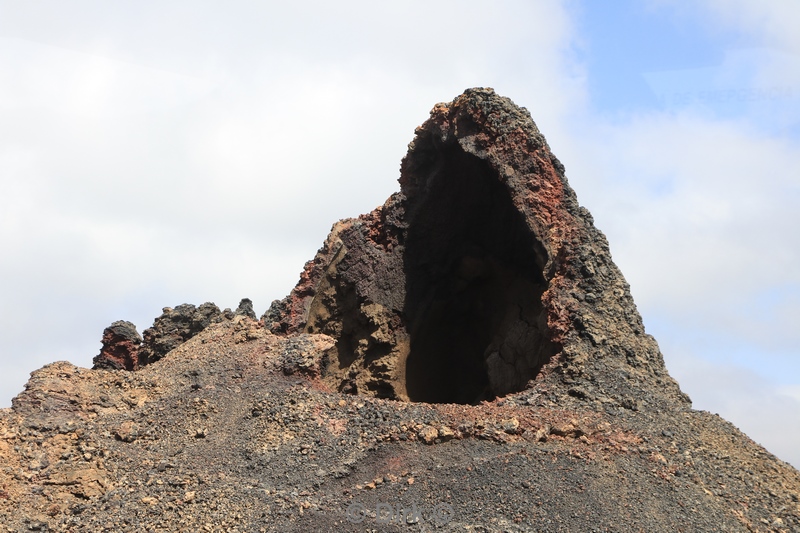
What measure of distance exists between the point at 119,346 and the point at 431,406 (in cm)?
1464

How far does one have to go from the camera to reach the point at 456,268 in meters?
29.1

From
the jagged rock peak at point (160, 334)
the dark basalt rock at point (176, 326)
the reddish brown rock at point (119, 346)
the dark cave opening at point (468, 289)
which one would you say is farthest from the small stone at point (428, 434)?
the reddish brown rock at point (119, 346)

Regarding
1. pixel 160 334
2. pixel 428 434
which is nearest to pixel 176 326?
pixel 160 334

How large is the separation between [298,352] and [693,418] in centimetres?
821

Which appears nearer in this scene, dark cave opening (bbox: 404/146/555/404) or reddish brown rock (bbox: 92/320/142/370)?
dark cave opening (bbox: 404/146/555/404)

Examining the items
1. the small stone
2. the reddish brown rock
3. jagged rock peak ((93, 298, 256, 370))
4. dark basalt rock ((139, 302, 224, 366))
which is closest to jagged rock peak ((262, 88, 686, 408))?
jagged rock peak ((93, 298, 256, 370))

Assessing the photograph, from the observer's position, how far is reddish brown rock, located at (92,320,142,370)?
34062 mm

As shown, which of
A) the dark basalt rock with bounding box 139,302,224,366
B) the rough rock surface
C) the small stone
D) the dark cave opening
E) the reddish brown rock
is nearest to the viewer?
the rough rock surface

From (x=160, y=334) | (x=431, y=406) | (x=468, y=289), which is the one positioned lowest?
(x=431, y=406)

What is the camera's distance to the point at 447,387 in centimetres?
2961

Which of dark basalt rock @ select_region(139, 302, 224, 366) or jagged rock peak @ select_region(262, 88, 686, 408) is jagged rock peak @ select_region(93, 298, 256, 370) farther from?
jagged rock peak @ select_region(262, 88, 686, 408)

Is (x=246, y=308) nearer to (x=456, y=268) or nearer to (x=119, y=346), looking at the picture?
(x=119, y=346)

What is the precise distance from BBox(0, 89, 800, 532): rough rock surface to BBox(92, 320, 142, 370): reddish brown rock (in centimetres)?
751

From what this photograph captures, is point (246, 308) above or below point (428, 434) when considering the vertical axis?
above
